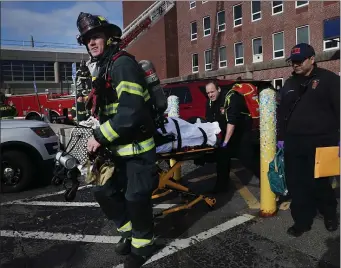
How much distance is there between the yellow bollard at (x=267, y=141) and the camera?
12.6 feet

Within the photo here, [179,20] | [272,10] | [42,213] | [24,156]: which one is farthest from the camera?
[179,20]

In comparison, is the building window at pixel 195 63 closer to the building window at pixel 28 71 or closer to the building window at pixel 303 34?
the building window at pixel 303 34

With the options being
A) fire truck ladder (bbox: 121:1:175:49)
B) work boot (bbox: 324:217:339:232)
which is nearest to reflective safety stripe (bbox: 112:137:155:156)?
work boot (bbox: 324:217:339:232)

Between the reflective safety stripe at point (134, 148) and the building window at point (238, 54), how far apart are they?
26.1 meters

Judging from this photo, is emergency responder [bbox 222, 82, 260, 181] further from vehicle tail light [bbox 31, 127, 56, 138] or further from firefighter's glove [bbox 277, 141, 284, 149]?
vehicle tail light [bbox 31, 127, 56, 138]

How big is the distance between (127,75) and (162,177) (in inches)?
60.9

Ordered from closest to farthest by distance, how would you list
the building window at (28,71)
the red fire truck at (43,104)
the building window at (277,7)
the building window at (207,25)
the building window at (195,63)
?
the red fire truck at (43,104) < the building window at (277,7) < the building window at (207,25) < the building window at (195,63) < the building window at (28,71)

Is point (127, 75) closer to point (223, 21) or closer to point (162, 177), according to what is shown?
point (162, 177)

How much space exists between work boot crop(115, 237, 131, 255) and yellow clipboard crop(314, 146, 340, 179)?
5.89ft

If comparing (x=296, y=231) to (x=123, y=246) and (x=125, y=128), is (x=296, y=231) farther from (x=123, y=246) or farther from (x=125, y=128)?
(x=125, y=128)

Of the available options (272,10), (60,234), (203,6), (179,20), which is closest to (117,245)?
(60,234)

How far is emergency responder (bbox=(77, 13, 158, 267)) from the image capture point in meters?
2.67

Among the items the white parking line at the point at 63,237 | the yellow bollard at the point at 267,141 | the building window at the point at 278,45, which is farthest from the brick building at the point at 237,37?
the white parking line at the point at 63,237

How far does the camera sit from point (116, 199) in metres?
3.13
